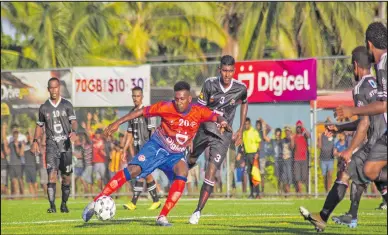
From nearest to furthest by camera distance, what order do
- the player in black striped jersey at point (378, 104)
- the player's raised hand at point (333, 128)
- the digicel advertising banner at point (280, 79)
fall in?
1. the player in black striped jersey at point (378, 104)
2. the player's raised hand at point (333, 128)
3. the digicel advertising banner at point (280, 79)

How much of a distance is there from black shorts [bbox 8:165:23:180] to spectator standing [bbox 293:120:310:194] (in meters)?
7.60

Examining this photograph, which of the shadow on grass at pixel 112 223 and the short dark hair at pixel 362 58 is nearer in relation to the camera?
the short dark hair at pixel 362 58

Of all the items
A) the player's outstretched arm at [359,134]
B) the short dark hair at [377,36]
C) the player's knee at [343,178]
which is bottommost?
the player's knee at [343,178]

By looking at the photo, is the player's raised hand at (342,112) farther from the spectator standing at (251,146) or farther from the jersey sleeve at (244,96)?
the spectator standing at (251,146)

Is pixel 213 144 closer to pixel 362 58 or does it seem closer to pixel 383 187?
pixel 362 58

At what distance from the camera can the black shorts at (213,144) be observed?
1452 cm

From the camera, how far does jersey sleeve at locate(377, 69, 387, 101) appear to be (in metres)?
10.4

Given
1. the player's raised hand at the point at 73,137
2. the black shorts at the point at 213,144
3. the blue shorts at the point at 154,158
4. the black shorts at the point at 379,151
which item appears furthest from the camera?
the player's raised hand at the point at 73,137

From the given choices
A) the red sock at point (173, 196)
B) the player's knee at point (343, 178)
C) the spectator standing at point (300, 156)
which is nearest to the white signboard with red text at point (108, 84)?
the spectator standing at point (300, 156)

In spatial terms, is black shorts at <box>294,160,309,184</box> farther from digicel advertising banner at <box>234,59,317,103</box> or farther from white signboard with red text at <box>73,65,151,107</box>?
white signboard with red text at <box>73,65,151,107</box>

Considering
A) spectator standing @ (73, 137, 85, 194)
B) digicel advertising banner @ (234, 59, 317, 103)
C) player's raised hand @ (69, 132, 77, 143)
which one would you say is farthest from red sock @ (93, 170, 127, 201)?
spectator standing @ (73, 137, 85, 194)

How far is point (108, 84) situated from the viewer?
26.5 meters

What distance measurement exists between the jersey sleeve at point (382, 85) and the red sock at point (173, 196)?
390 cm

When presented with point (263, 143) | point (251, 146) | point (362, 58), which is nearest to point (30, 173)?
point (251, 146)
